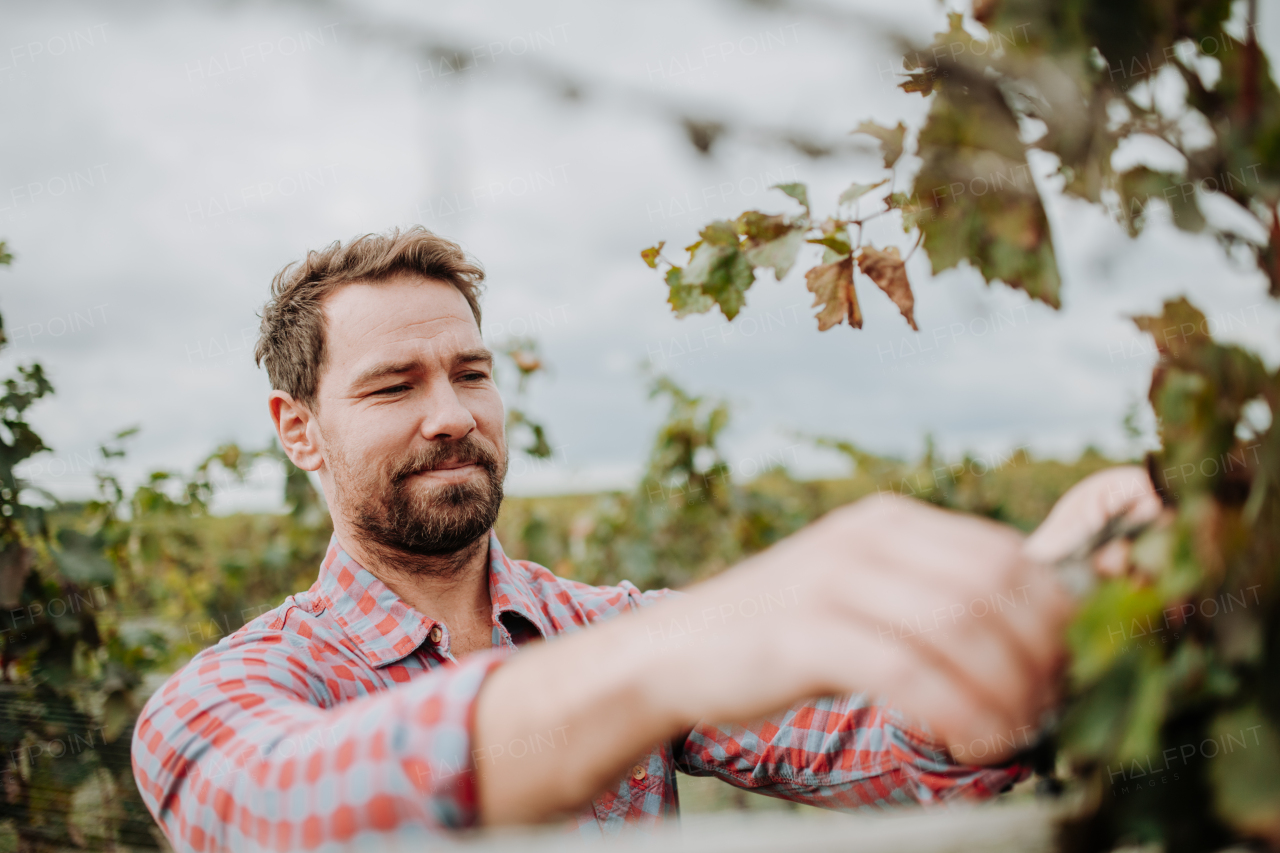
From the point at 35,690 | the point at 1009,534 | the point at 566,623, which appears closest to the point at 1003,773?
the point at 1009,534

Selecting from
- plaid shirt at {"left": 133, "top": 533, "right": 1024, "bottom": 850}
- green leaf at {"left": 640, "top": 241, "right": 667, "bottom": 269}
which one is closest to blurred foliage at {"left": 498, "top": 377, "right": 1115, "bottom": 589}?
plaid shirt at {"left": 133, "top": 533, "right": 1024, "bottom": 850}

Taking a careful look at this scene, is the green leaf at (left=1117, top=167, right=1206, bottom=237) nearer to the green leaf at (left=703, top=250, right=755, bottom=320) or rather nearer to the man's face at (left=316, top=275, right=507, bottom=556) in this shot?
the green leaf at (left=703, top=250, right=755, bottom=320)

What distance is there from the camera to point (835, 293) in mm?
972

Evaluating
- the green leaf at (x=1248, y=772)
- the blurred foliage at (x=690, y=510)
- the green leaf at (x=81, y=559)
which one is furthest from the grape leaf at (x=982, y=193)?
the blurred foliage at (x=690, y=510)

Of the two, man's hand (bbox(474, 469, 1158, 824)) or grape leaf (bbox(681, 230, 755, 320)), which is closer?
man's hand (bbox(474, 469, 1158, 824))

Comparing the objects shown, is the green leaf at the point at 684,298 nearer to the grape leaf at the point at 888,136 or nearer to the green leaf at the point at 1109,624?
the grape leaf at the point at 888,136

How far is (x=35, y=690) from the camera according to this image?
2430 mm

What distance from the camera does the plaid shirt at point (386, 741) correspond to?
2.10 ft

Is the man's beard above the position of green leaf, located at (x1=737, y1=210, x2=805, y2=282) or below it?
below

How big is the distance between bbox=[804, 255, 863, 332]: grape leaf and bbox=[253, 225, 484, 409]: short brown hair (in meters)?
1.20

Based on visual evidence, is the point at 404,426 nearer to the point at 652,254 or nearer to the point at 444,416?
the point at 444,416

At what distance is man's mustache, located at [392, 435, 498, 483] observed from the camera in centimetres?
167

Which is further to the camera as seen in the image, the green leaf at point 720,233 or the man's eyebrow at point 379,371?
the man's eyebrow at point 379,371

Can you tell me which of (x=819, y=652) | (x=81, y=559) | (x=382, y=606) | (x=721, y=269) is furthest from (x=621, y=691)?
(x=81, y=559)
